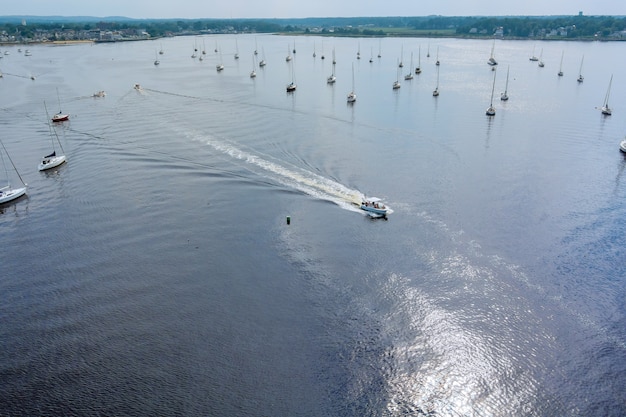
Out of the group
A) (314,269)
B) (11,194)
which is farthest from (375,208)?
(11,194)

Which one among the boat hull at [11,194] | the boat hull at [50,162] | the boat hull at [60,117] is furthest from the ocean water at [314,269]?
the boat hull at [60,117]

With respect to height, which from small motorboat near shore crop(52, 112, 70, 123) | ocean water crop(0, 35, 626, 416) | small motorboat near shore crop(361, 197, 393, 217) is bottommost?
ocean water crop(0, 35, 626, 416)

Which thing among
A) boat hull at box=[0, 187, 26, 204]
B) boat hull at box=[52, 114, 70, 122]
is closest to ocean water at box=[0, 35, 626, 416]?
boat hull at box=[0, 187, 26, 204]

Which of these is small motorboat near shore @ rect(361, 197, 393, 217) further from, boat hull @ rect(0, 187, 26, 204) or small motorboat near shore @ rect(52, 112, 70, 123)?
small motorboat near shore @ rect(52, 112, 70, 123)

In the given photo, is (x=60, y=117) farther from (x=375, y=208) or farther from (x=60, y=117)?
(x=375, y=208)

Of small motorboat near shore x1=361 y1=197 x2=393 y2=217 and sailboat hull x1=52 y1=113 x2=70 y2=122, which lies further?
sailboat hull x1=52 y1=113 x2=70 y2=122
